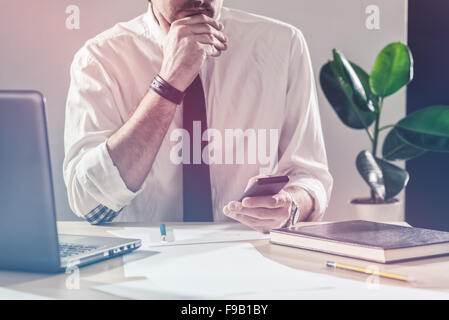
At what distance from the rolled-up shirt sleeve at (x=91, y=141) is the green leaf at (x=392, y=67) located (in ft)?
3.45

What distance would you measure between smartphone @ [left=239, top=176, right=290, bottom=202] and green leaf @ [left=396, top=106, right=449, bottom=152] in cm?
121

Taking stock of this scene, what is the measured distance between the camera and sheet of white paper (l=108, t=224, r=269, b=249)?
3.59 ft

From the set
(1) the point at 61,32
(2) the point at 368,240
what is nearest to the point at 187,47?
(1) the point at 61,32

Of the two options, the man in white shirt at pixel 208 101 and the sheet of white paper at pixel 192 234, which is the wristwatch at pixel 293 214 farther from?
the man in white shirt at pixel 208 101

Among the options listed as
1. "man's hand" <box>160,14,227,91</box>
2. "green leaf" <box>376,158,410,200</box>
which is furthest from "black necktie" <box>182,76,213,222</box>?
"green leaf" <box>376,158,410,200</box>

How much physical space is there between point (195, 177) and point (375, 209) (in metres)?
0.79

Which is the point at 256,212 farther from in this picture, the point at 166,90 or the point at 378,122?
the point at 378,122

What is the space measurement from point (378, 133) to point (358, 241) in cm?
151

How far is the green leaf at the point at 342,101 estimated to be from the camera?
2.19 meters

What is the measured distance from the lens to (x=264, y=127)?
1.80 m

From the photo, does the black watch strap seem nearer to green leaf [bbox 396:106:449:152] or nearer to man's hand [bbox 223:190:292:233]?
man's hand [bbox 223:190:292:233]

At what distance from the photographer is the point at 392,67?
2.15 m

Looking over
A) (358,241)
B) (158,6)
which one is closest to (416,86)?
(158,6)
